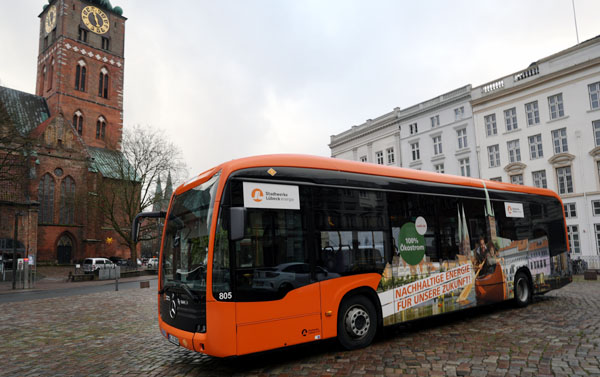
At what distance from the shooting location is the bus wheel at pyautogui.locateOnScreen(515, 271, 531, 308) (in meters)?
10.4

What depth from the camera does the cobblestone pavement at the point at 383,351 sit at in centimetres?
573

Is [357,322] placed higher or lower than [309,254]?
lower

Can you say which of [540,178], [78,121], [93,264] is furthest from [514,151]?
[78,121]

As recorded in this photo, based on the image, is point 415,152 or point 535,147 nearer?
point 535,147

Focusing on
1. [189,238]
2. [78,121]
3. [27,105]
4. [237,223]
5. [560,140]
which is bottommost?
[189,238]

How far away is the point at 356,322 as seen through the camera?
22.2ft

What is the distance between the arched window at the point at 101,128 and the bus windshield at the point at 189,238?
5595cm

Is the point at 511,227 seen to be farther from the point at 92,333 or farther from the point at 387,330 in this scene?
the point at 92,333

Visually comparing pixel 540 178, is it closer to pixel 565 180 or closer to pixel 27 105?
pixel 565 180

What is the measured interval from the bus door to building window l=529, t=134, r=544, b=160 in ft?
101

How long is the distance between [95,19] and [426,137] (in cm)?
4835

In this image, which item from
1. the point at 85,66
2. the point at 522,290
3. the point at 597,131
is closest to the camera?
the point at 522,290

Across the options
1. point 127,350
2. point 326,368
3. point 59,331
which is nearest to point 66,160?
point 59,331

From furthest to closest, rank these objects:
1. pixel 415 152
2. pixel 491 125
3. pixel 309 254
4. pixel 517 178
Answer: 1. pixel 415 152
2. pixel 491 125
3. pixel 517 178
4. pixel 309 254
